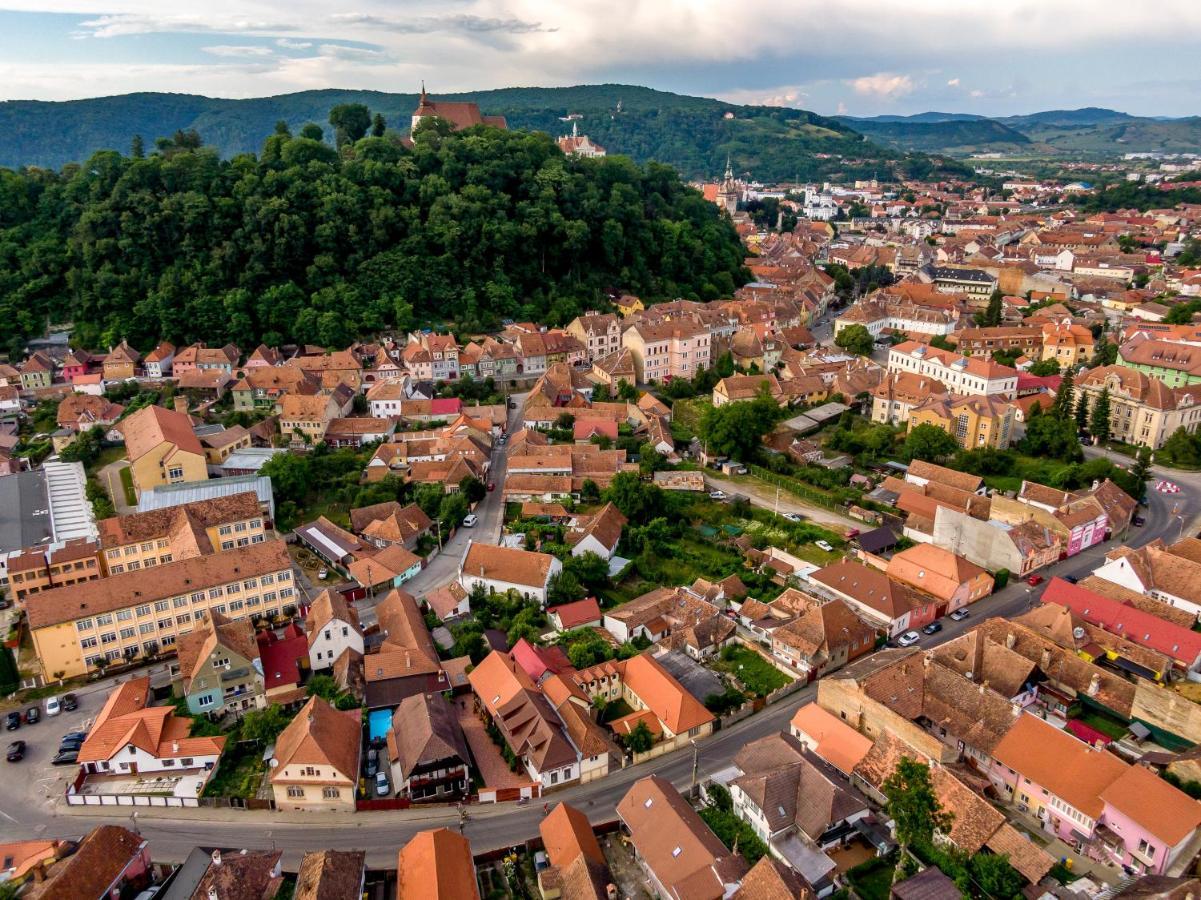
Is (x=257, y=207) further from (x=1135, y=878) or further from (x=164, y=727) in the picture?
(x=1135, y=878)

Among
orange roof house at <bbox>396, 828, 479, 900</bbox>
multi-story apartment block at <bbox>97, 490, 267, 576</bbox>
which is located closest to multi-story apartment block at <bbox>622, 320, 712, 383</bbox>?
multi-story apartment block at <bbox>97, 490, 267, 576</bbox>

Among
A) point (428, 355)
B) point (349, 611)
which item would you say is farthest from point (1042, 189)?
point (349, 611)

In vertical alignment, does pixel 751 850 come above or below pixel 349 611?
below

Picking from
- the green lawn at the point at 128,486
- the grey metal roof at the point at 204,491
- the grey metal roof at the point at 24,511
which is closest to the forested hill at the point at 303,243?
the green lawn at the point at 128,486

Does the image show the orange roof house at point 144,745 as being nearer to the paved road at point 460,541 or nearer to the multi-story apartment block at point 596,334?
the paved road at point 460,541

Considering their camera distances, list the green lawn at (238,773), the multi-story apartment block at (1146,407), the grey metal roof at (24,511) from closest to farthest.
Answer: the green lawn at (238,773) < the grey metal roof at (24,511) < the multi-story apartment block at (1146,407)

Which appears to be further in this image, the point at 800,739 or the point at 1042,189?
Answer: the point at 1042,189
